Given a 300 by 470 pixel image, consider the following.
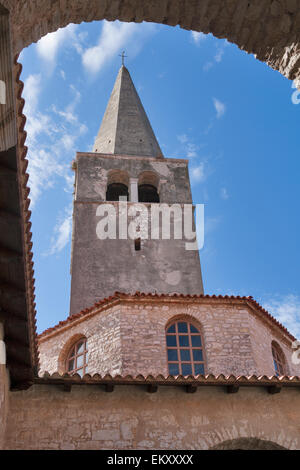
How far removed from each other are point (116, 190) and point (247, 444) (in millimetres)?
13416

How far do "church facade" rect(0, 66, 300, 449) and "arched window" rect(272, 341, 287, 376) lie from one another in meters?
0.04

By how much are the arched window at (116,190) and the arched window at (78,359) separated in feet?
28.1

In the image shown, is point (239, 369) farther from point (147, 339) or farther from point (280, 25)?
point (280, 25)

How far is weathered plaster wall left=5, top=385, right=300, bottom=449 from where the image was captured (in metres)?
8.56

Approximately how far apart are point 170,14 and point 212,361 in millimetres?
8722

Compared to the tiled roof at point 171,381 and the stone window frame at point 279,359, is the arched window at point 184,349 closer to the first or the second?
the stone window frame at point 279,359

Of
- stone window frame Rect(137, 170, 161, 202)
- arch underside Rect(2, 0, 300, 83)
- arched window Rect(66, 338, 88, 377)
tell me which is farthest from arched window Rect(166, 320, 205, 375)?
stone window frame Rect(137, 170, 161, 202)

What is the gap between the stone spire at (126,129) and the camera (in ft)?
72.2

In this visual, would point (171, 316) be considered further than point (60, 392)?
Yes

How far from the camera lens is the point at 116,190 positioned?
20.8m

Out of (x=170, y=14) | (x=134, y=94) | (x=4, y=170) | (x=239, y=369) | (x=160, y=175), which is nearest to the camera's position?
(x=170, y=14)

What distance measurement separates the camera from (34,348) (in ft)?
26.5

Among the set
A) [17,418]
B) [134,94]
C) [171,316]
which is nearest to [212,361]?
[171,316]

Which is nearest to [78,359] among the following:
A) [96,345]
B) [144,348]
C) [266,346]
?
[96,345]
